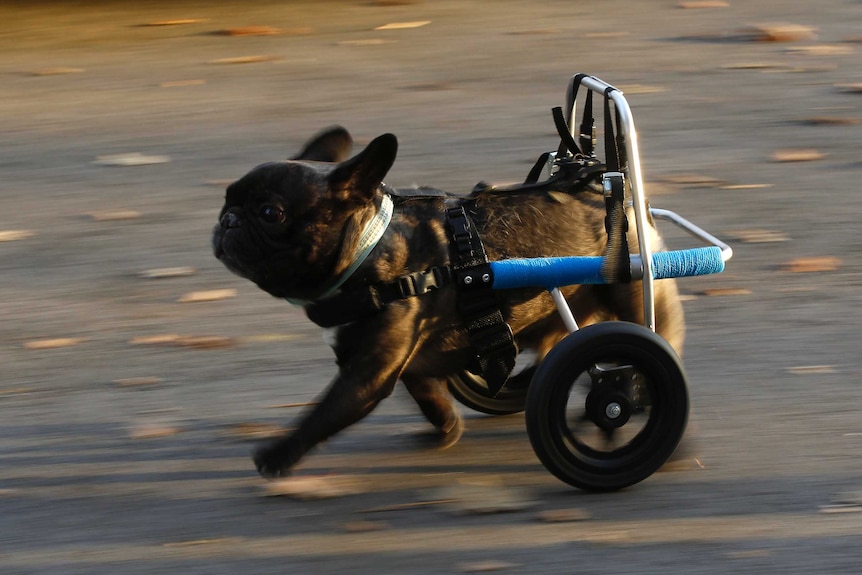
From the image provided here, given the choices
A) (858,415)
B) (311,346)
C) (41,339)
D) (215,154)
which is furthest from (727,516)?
(215,154)

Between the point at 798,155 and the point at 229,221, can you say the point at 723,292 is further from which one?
the point at 229,221

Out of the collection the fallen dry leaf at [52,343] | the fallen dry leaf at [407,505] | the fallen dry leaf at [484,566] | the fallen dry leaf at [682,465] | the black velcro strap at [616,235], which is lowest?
the fallen dry leaf at [52,343]

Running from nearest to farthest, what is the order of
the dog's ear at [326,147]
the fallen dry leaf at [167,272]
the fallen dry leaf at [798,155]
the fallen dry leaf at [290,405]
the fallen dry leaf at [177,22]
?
the dog's ear at [326,147]
the fallen dry leaf at [290,405]
the fallen dry leaf at [167,272]
the fallen dry leaf at [798,155]
the fallen dry leaf at [177,22]

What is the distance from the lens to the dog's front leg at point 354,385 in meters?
3.93

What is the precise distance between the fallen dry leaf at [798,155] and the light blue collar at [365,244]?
3.91 meters

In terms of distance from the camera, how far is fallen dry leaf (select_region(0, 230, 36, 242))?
256 inches

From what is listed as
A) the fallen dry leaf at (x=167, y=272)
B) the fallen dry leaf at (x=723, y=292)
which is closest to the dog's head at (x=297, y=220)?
the fallen dry leaf at (x=167, y=272)

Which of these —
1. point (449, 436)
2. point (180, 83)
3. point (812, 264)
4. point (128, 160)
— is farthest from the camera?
point (180, 83)

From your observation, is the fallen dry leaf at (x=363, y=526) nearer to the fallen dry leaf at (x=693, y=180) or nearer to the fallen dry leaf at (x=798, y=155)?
the fallen dry leaf at (x=693, y=180)

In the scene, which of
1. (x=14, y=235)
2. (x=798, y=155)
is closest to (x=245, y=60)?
(x=14, y=235)

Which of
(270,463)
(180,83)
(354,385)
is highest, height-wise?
(354,385)

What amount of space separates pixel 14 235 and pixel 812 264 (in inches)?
160

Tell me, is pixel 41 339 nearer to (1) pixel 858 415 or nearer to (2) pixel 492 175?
(2) pixel 492 175

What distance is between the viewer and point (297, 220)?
12.6 feet
